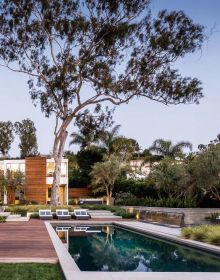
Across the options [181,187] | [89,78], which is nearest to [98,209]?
[181,187]

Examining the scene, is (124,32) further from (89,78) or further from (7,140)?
(7,140)

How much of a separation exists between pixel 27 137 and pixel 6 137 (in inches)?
135

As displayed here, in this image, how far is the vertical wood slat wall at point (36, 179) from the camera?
36.8m

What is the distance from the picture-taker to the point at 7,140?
59.6 meters

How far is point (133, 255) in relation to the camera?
474 inches

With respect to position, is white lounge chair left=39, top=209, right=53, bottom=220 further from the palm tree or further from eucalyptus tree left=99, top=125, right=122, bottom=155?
eucalyptus tree left=99, top=125, right=122, bottom=155

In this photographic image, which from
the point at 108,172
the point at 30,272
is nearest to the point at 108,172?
the point at 108,172

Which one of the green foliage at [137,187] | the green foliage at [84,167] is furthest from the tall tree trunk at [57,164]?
the green foliage at [84,167]

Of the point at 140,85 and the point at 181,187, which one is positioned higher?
the point at 140,85

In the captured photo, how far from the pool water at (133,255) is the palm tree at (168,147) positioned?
2246cm

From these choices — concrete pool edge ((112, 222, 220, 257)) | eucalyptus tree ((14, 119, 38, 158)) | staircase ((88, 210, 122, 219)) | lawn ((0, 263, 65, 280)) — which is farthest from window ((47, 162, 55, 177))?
lawn ((0, 263, 65, 280))

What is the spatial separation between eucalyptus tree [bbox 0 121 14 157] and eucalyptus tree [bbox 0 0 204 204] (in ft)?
107

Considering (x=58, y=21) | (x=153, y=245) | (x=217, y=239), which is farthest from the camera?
(x=58, y=21)

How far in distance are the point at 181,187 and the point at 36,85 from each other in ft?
34.5
